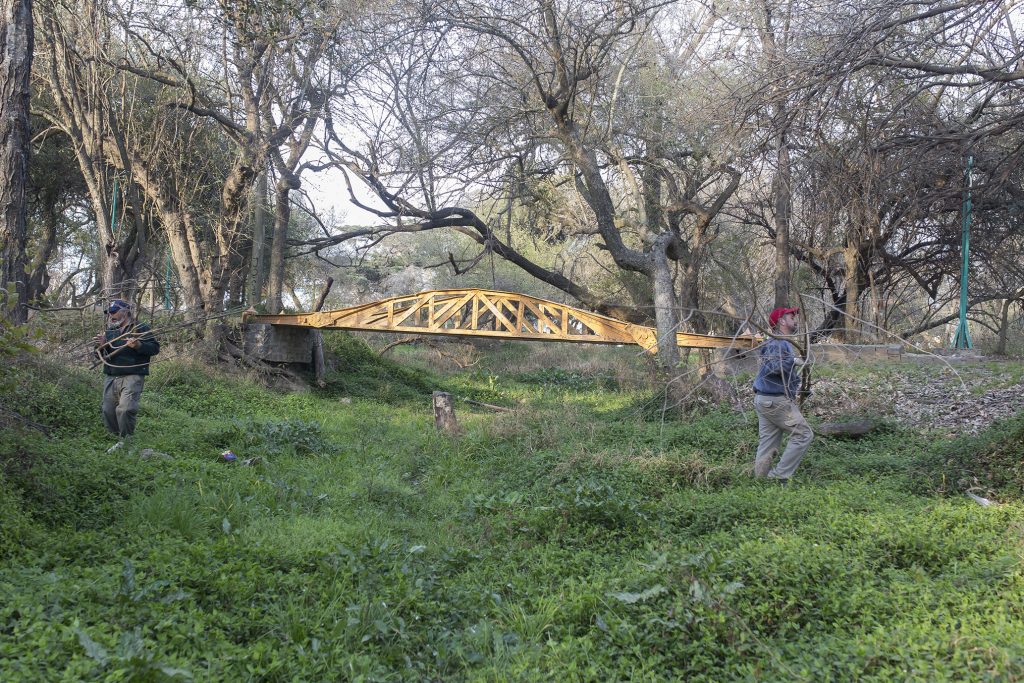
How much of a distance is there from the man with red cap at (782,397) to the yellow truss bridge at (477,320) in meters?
6.49

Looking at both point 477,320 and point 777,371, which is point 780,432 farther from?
point 477,320

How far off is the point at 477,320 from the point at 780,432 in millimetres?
7988

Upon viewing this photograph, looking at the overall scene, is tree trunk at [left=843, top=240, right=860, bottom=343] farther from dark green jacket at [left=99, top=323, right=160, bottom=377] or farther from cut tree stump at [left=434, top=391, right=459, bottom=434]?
dark green jacket at [left=99, top=323, right=160, bottom=377]

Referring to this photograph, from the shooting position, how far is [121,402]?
8.93 m

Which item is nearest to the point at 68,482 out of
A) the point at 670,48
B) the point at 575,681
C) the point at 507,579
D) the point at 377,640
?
the point at 377,640

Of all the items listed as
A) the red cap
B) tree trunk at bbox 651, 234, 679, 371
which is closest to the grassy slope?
the red cap

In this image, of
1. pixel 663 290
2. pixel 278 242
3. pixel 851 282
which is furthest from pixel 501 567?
pixel 851 282

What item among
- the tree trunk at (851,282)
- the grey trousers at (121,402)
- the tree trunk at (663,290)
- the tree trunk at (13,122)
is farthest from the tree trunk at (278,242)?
the tree trunk at (851,282)

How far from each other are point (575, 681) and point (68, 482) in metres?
4.58

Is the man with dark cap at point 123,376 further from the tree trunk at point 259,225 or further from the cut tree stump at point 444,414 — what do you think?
the tree trunk at point 259,225

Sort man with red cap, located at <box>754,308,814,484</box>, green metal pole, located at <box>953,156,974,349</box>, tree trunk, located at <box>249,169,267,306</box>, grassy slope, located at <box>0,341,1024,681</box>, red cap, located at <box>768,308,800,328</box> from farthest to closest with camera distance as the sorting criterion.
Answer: tree trunk, located at <box>249,169,267,306</box> → green metal pole, located at <box>953,156,974,349</box> → man with red cap, located at <box>754,308,814,484</box> → red cap, located at <box>768,308,800,328</box> → grassy slope, located at <box>0,341,1024,681</box>

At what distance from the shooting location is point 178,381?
13320mm

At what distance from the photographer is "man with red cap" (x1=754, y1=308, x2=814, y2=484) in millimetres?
7910

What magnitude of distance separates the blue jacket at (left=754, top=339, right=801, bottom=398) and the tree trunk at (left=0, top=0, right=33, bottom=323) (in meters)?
7.73
